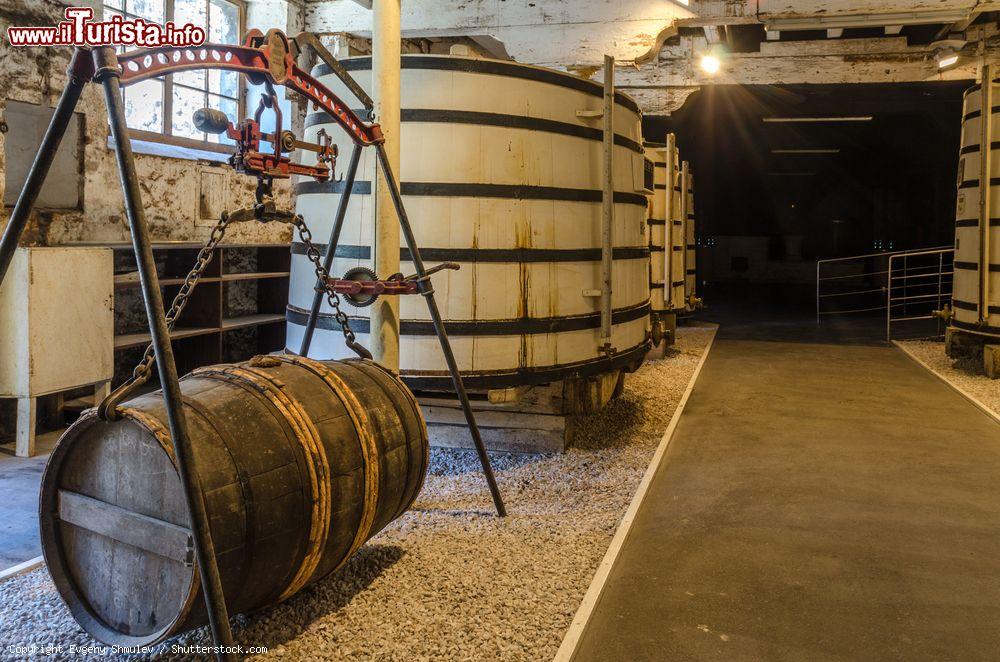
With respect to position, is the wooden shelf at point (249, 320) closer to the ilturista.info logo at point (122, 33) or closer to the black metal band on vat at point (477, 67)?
the black metal band on vat at point (477, 67)

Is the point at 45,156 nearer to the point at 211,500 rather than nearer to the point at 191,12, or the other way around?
the point at 211,500

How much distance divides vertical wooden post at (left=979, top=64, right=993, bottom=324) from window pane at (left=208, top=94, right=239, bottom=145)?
6491 millimetres

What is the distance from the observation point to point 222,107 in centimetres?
695

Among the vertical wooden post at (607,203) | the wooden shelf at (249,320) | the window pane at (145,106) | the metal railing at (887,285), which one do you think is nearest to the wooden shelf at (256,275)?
the wooden shelf at (249,320)

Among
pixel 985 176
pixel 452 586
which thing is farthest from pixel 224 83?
pixel 985 176

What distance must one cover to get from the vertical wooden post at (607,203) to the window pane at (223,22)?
4.04m

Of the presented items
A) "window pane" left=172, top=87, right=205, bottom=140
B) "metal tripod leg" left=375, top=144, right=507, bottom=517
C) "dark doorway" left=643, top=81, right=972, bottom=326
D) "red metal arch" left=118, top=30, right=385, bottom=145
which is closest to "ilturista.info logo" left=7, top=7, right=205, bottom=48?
"red metal arch" left=118, top=30, right=385, bottom=145

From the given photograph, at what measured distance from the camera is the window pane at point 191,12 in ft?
20.8

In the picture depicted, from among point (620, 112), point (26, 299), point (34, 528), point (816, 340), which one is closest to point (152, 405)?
point (34, 528)

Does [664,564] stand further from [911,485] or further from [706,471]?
[911,485]

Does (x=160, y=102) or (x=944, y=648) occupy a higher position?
(x=160, y=102)

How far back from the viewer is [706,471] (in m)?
4.34

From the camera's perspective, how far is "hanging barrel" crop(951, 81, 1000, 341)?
22.7 ft

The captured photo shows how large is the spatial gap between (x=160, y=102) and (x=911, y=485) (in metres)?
5.81
